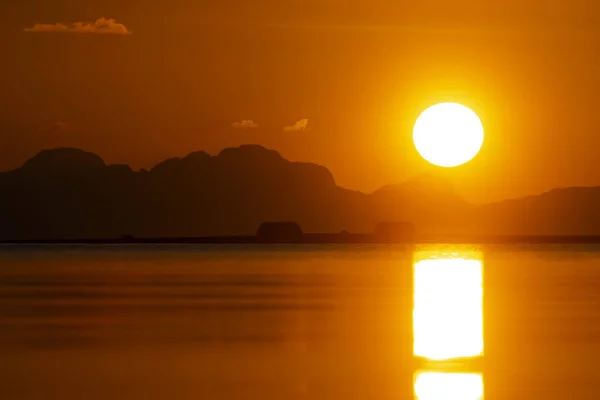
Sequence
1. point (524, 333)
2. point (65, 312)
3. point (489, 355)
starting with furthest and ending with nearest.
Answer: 1. point (65, 312)
2. point (524, 333)
3. point (489, 355)

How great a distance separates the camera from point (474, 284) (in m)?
63.4

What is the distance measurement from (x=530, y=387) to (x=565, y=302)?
2499cm

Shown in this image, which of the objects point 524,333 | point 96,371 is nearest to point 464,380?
point 96,371

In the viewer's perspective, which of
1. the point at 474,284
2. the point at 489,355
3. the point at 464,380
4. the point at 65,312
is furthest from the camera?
the point at 474,284

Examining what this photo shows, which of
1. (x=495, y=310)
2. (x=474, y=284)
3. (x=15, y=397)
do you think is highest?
(x=474, y=284)

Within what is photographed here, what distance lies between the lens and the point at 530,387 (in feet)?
78.2

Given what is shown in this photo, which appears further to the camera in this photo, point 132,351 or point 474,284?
point 474,284

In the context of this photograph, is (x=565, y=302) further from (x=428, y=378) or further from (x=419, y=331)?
(x=428, y=378)

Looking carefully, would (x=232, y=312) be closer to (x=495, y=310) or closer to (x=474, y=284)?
(x=495, y=310)

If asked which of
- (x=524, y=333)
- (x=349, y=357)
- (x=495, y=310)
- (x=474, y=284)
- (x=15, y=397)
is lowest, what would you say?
(x=15, y=397)

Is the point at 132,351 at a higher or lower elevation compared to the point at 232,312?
lower

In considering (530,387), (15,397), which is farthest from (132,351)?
(530,387)

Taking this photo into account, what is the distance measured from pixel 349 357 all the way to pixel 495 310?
15.4 m

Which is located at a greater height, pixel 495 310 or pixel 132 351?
pixel 495 310
